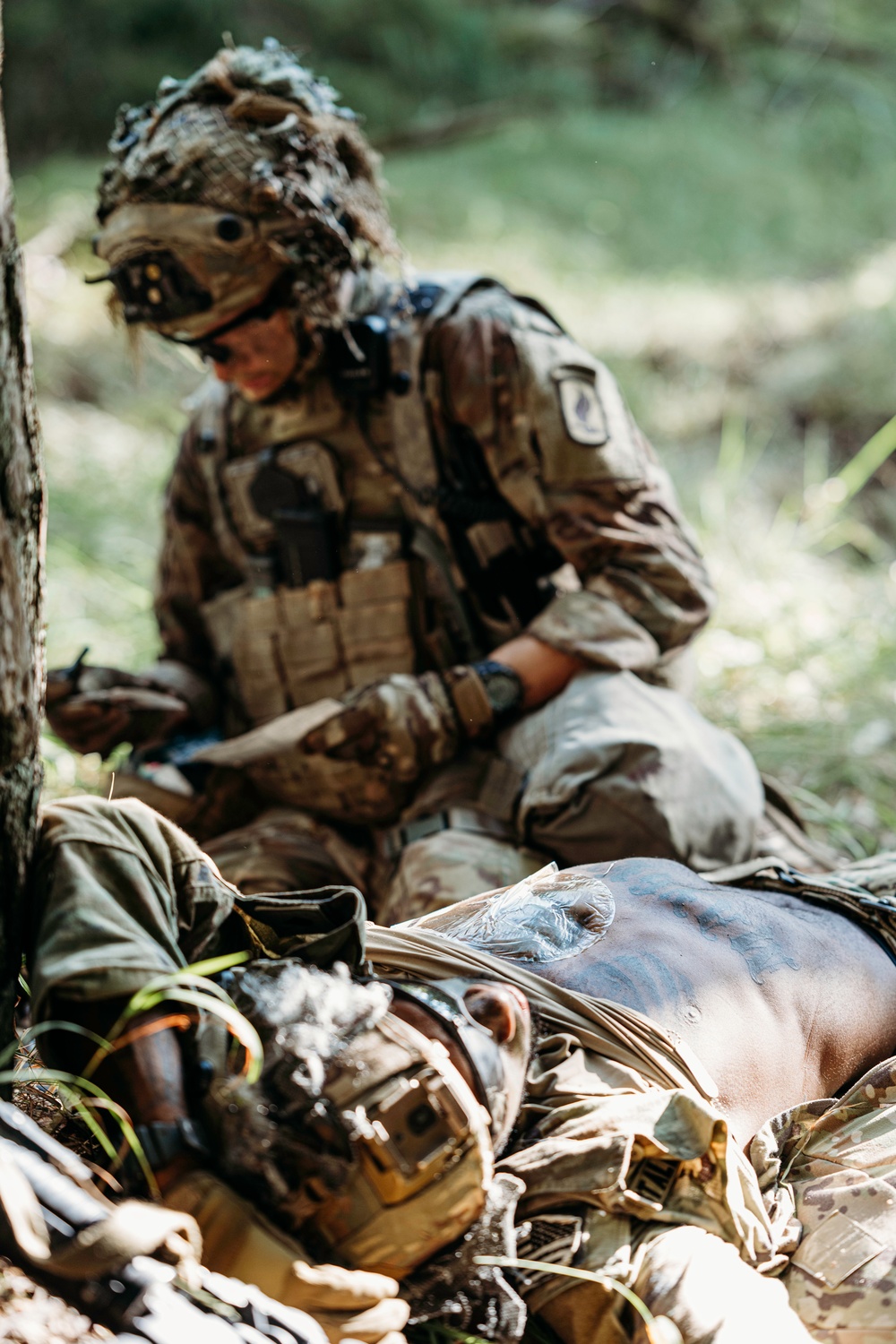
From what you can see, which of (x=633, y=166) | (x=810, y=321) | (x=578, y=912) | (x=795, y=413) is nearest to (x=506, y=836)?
(x=578, y=912)

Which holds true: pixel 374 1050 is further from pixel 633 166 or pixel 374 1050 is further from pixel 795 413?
pixel 633 166

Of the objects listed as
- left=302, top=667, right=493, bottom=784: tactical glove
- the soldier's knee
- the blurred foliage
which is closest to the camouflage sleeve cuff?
left=302, top=667, right=493, bottom=784: tactical glove

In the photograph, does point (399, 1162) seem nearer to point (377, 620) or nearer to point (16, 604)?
point (16, 604)

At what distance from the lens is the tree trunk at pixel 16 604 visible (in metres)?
1.48

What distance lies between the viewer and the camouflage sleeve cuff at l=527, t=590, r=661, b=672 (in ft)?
9.61

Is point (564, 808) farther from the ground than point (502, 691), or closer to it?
closer to it

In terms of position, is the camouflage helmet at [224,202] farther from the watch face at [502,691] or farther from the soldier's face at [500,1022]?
the soldier's face at [500,1022]

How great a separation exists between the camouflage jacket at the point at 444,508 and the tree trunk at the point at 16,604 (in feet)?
5.24

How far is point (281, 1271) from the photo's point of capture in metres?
1.40

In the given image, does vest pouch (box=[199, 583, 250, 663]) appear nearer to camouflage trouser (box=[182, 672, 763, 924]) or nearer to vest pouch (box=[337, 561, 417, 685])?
vest pouch (box=[337, 561, 417, 685])

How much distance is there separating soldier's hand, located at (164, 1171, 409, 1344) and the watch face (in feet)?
5.44

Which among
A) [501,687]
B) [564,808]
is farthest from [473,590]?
[564,808]

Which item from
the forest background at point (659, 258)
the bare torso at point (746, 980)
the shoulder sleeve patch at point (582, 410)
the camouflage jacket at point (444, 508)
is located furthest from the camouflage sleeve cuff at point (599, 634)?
the forest background at point (659, 258)

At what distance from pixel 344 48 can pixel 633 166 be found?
3248 millimetres
